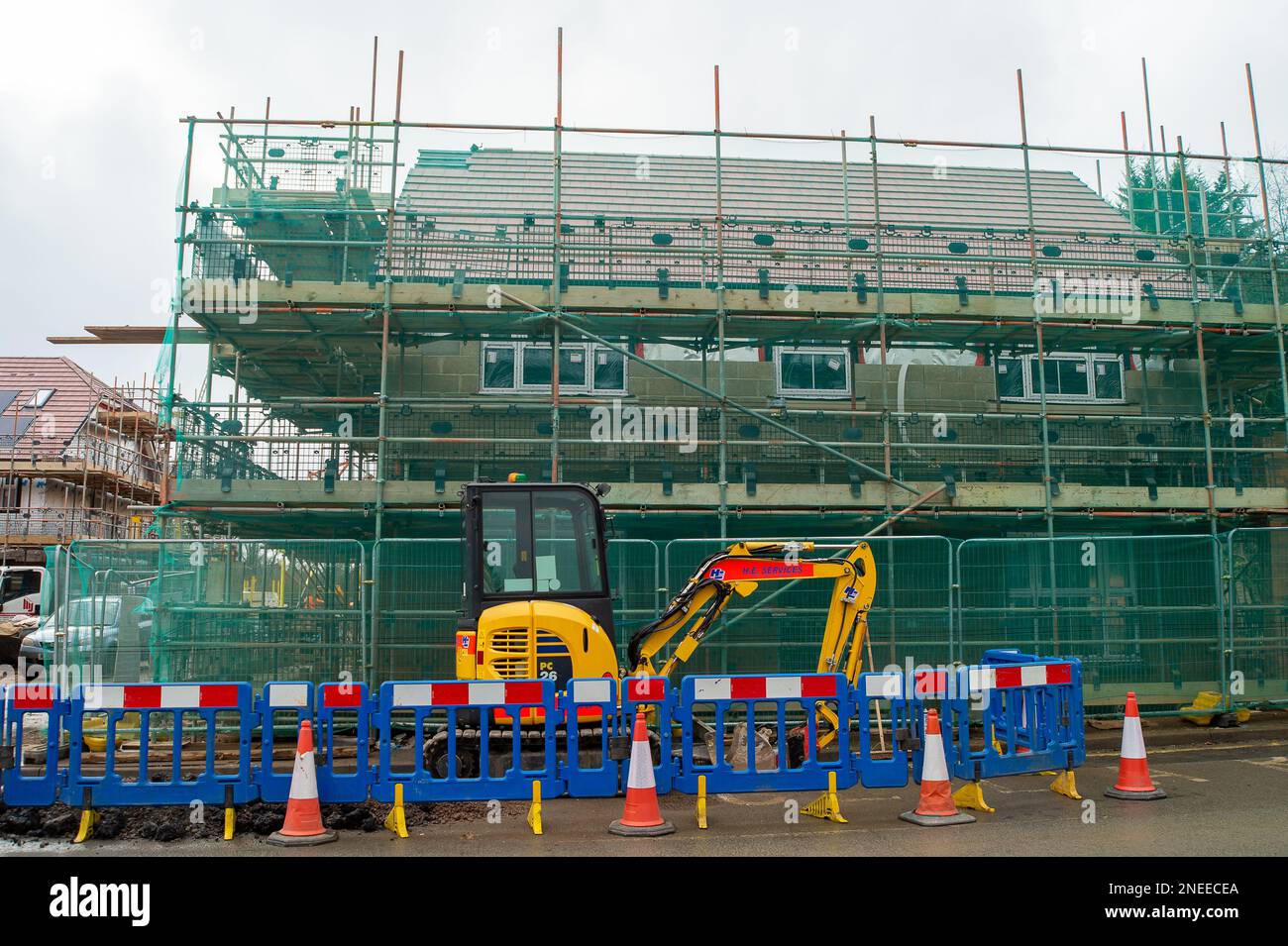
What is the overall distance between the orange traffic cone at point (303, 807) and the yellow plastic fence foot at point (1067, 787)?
6.24m

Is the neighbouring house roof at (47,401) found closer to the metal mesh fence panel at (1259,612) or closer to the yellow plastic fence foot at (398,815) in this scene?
the yellow plastic fence foot at (398,815)

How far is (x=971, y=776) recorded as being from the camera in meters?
8.64

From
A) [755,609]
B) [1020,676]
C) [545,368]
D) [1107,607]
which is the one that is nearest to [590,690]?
[1020,676]

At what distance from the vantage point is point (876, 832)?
317 inches

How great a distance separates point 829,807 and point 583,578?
315 cm

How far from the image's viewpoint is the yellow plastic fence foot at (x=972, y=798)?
8.74 meters

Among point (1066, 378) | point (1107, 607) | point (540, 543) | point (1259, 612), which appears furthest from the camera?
point (1066, 378)

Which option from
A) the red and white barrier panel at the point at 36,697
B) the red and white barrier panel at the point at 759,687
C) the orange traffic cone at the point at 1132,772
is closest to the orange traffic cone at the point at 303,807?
the red and white barrier panel at the point at 36,697

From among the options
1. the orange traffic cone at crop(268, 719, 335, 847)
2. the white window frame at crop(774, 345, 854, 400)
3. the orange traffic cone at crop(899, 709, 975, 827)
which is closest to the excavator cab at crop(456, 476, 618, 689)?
the orange traffic cone at crop(268, 719, 335, 847)

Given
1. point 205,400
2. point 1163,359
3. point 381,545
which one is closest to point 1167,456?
point 1163,359

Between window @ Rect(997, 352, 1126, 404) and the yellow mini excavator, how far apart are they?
8.93m

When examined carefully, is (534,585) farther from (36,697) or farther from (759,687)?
(36,697)

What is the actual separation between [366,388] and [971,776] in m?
12.4

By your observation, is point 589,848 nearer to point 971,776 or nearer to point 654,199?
point 971,776
